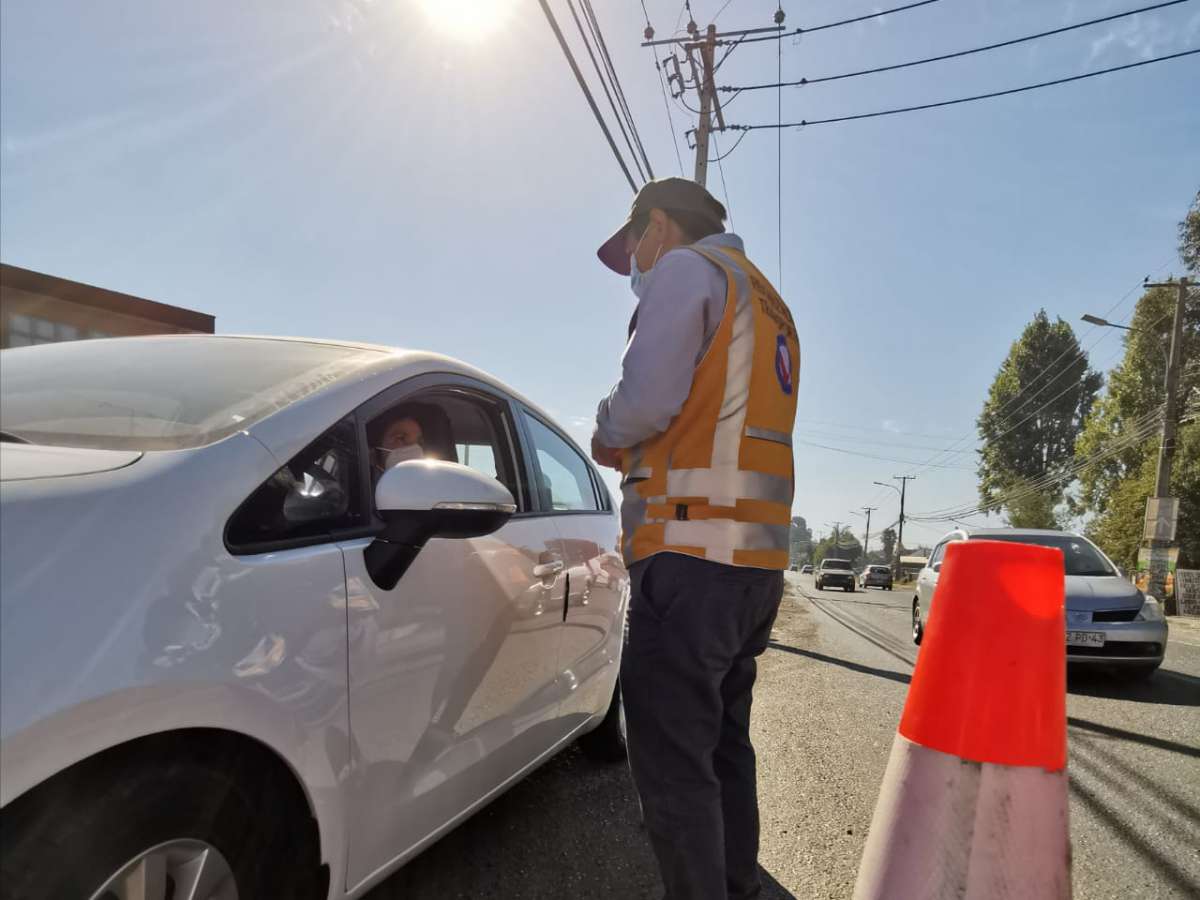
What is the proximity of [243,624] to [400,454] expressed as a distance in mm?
1028

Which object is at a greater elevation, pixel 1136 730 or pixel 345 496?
pixel 345 496

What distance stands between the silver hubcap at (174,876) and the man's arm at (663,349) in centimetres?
113

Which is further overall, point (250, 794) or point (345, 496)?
point (345, 496)

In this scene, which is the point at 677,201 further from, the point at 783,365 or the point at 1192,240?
the point at 1192,240

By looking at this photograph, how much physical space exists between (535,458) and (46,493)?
1720 mm

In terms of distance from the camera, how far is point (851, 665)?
727 cm

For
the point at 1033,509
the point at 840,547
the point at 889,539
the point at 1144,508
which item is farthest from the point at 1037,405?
the point at 840,547

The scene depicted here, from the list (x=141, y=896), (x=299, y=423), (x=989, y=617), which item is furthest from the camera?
(x=989, y=617)

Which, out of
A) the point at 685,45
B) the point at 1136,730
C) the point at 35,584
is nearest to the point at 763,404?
the point at 35,584

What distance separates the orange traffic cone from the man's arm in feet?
2.48

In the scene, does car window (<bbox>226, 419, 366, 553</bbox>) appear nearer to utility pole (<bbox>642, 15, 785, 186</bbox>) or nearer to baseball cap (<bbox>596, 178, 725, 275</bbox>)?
baseball cap (<bbox>596, 178, 725, 275</bbox>)

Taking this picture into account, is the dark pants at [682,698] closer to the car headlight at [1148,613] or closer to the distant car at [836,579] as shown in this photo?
the car headlight at [1148,613]

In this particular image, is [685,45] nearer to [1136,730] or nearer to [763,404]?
[1136,730]

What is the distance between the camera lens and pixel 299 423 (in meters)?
1.53
